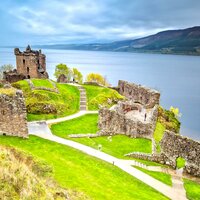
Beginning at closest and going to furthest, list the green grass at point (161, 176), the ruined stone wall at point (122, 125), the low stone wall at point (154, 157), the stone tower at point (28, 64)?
the green grass at point (161, 176), the low stone wall at point (154, 157), the ruined stone wall at point (122, 125), the stone tower at point (28, 64)

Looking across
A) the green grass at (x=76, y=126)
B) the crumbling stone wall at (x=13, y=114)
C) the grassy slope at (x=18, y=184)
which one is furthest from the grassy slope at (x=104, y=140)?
the grassy slope at (x=18, y=184)

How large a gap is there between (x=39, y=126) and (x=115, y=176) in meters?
13.4

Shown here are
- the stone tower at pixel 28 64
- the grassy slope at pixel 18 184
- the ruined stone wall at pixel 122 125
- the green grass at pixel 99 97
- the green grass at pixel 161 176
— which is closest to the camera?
the grassy slope at pixel 18 184

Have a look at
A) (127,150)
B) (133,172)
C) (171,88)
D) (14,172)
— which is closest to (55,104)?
(127,150)

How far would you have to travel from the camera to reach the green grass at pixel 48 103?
37.6 m

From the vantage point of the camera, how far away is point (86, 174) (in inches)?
792

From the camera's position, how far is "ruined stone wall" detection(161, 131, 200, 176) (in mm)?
26487

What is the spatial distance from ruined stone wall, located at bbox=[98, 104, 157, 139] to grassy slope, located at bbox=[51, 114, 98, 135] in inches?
65.0

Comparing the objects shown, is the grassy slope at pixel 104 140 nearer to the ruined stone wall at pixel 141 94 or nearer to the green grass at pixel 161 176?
the green grass at pixel 161 176

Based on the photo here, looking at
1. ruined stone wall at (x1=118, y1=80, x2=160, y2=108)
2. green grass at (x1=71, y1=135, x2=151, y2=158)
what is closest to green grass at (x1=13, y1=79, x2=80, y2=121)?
green grass at (x1=71, y1=135, x2=151, y2=158)

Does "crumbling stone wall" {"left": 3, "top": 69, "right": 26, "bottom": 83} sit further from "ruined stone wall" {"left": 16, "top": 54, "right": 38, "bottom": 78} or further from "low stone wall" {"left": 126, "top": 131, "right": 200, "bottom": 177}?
"low stone wall" {"left": 126, "top": 131, "right": 200, "bottom": 177}

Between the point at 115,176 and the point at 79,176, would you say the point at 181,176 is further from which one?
the point at 79,176

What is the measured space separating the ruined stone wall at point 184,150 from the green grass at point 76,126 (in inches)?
394

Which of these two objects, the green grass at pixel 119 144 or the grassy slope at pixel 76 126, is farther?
the grassy slope at pixel 76 126
